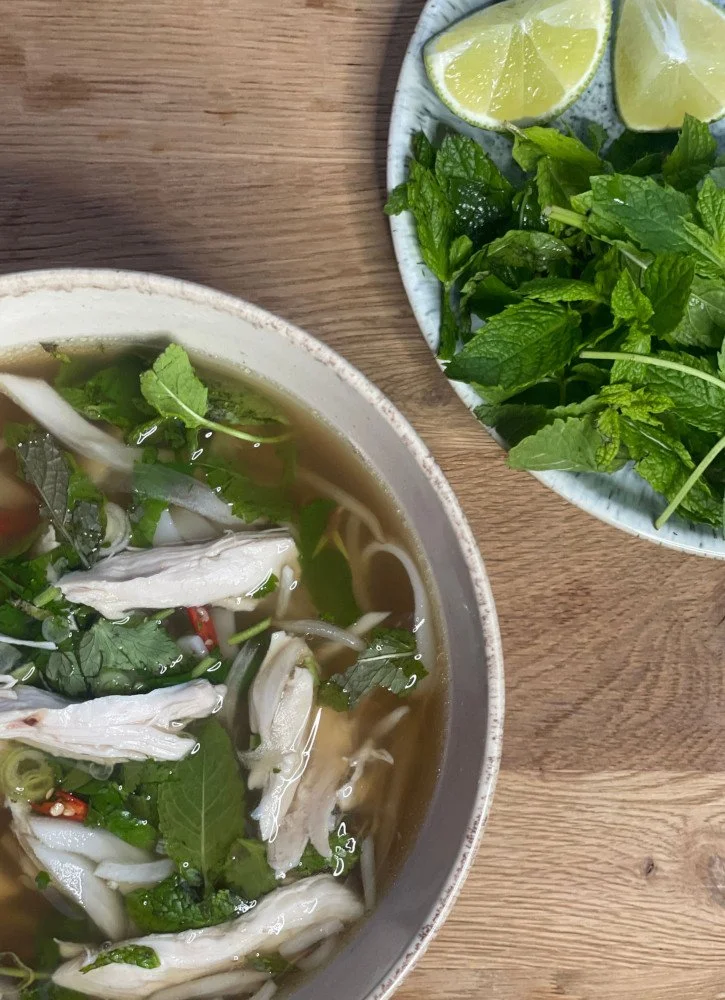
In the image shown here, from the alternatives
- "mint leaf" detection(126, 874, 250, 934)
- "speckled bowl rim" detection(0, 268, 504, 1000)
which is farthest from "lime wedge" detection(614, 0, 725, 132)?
"mint leaf" detection(126, 874, 250, 934)

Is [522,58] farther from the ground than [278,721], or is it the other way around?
[522,58]

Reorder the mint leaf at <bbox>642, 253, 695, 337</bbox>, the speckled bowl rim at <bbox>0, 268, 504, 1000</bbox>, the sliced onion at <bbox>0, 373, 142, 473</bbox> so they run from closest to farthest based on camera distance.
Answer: the speckled bowl rim at <bbox>0, 268, 504, 1000</bbox>
the mint leaf at <bbox>642, 253, 695, 337</bbox>
the sliced onion at <bbox>0, 373, 142, 473</bbox>

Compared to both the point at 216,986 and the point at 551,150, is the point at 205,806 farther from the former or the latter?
the point at 551,150

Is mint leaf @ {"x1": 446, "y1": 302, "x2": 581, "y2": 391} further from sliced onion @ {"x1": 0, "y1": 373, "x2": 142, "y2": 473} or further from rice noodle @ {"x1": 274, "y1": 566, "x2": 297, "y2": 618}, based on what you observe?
sliced onion @ {"x1": 0, "y1": 373, "x2": 142, "y2": 473}

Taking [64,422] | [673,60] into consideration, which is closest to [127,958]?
[64,422]

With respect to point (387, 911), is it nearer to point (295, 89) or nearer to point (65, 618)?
point (65, 618)

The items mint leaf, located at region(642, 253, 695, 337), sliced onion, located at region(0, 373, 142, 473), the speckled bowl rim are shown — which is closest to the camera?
the speckled bowl rim

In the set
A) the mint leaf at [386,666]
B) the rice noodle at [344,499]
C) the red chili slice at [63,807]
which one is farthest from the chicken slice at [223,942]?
the rice noodle at [344,499]
